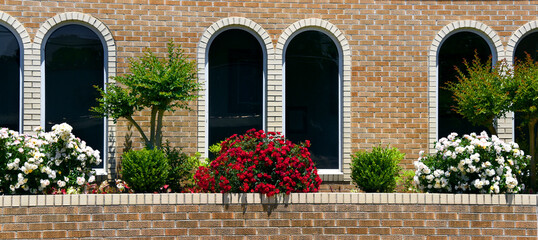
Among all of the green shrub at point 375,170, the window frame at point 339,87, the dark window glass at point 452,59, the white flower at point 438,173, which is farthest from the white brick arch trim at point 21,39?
the dark window glass at point 452,59

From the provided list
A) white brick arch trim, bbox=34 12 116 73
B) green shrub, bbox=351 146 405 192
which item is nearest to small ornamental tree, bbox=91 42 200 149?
white brick arch trim, bbox=34 12 116 73

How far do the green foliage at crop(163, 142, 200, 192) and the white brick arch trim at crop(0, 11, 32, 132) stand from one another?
283cm

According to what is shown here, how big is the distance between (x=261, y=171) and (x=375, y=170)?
7.97ft

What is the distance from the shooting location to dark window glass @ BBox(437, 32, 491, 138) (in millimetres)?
11273

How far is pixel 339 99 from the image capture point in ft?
36.8

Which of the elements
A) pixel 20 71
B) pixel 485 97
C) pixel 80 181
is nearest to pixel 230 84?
pixel 80 181

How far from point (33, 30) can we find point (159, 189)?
3.92 m

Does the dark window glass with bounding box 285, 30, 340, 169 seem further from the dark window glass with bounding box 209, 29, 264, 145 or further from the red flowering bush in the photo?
the red flowering bush

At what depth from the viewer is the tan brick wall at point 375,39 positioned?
35.6 feet

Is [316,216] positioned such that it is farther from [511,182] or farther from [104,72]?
[104,72]

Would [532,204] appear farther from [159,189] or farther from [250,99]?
[159,189]

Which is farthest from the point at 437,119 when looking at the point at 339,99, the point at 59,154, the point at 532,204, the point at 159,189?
the point at 59,154

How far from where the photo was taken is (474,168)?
335 inches

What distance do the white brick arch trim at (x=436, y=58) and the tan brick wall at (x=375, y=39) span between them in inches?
1.1
